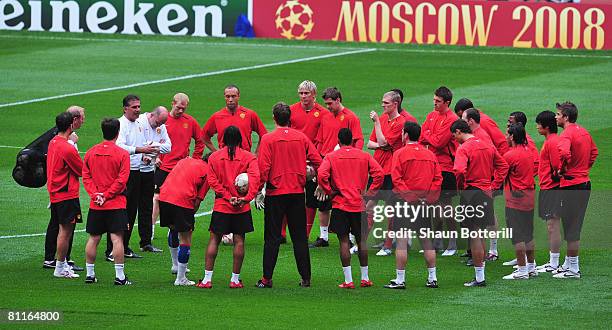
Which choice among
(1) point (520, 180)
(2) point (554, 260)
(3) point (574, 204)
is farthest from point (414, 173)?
(2) point (554, 260)

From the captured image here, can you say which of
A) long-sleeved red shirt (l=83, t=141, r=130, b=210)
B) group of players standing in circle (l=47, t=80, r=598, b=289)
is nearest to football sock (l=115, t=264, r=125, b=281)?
group of players standing in circle (l=47, t=80, r=598, b=289)

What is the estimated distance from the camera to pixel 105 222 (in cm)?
1493

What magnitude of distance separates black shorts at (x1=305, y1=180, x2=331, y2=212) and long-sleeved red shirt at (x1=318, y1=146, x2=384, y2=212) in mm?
2571

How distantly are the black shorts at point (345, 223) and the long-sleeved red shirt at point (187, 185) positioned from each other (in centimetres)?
156

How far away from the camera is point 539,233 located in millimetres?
17625

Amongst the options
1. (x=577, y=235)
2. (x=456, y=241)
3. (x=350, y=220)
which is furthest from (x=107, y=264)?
(x=577, y=235)

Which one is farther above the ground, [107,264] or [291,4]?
[291,4]

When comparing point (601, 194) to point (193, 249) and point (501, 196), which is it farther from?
point (193, 249)

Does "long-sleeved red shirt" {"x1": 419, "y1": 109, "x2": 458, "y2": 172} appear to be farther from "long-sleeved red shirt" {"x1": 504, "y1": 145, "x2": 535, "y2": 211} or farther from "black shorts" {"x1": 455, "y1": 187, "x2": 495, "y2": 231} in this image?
"black shorts" {"x1": 455, "y1": 187, "x2": 495, "y2": 231}

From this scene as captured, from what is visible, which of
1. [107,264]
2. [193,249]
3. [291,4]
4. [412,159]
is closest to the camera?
[412,159]

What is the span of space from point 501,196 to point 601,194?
16.4ft

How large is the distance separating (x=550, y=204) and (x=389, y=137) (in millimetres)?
2423

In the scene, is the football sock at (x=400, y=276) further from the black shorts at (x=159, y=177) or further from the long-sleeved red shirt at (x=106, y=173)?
the black shorts at (x=159, y=177)

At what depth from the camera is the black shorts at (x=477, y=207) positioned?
1535 cm
